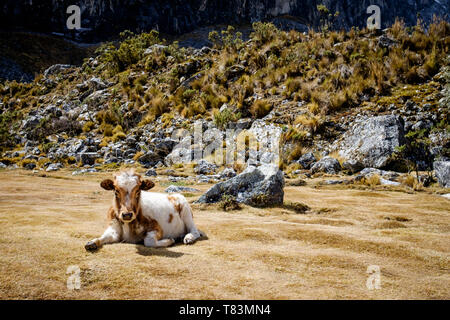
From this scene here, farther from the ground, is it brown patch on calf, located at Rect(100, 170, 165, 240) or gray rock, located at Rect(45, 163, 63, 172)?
brown patch on calf, located at Rect(100, 170, 165, 240)

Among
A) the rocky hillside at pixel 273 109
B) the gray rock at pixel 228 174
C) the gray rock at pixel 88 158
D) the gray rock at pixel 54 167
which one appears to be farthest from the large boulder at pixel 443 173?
the gray rock at pixel 54 167

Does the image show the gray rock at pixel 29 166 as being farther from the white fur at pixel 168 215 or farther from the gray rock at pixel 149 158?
the white fur at pixel 168 215

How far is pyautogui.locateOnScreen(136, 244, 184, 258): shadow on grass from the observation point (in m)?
3.30

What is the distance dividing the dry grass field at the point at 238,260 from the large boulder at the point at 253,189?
1.33 metres

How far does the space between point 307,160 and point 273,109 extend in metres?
4.56

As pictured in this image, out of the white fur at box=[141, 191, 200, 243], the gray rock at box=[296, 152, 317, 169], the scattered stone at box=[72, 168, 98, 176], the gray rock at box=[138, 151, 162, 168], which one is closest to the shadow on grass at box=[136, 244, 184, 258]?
the white fur at box=[141, 191, 200, 243]

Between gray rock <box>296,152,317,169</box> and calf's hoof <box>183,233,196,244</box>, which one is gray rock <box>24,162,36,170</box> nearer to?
gray rock <box>296,152,317,169</box>

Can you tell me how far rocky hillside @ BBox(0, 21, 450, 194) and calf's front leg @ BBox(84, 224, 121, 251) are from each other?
8342 millimetres

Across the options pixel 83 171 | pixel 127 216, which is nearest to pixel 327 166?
pixel 127 216

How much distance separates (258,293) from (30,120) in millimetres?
24224

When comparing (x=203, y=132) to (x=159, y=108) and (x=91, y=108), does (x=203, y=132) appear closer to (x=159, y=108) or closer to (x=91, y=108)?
(x=159, y=108)

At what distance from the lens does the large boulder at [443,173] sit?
28.7ft

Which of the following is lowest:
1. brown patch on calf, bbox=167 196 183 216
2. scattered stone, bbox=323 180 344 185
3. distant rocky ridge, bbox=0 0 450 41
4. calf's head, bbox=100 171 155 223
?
scattered stone, bbox=323 180 344 185

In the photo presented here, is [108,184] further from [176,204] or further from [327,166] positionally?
[327,166]
